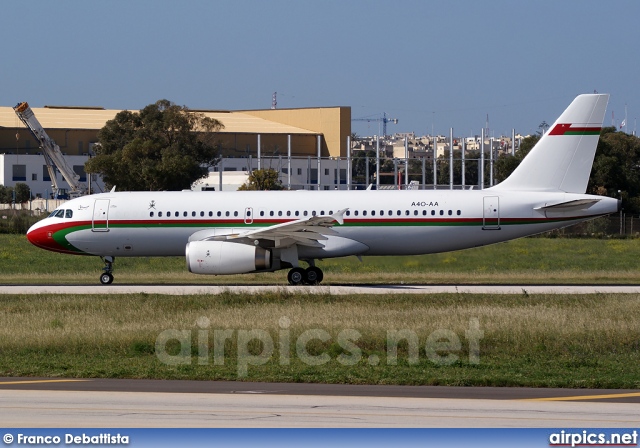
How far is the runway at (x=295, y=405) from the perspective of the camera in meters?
11.8

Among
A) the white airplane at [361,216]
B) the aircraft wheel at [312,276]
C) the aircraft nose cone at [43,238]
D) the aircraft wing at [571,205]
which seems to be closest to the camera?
the aircraft wing at [571,205]

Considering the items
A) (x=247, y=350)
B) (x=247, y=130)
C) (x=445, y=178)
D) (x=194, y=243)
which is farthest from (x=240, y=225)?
(x=445, y=178)

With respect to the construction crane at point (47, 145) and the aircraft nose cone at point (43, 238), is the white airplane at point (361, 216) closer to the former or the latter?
the aircraft nose cone at point (43, 238)

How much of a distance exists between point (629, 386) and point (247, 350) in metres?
7.26

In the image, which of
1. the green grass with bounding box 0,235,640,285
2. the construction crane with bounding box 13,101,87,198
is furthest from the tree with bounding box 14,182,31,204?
the green grass with bounding box 0,235,640,285

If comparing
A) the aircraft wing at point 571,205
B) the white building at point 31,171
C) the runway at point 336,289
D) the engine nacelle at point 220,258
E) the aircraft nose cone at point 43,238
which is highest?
the white building at point 31,171

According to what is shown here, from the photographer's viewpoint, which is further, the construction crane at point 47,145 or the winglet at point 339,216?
the construction crane at point 47,145

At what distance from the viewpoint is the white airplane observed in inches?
1236

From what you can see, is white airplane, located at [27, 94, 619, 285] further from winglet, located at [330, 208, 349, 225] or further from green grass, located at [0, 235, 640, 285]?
green grass, located at [0, 235, 640, 285]

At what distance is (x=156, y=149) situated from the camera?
267ft

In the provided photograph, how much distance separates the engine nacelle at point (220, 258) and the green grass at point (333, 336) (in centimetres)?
313

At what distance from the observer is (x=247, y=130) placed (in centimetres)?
11606

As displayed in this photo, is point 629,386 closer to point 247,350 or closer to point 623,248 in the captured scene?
point 247,350

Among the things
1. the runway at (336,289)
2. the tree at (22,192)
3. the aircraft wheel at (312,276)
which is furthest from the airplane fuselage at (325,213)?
the tree at (22,192)
